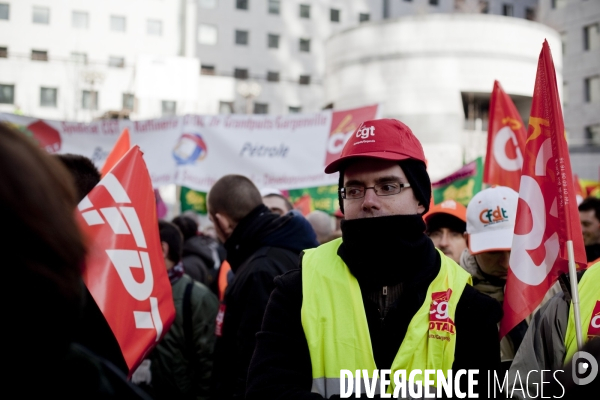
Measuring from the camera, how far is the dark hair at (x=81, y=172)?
317 centimetres

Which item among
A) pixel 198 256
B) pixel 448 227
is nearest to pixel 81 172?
pixel 448 227

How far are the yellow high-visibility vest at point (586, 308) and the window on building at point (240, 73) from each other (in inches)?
2014

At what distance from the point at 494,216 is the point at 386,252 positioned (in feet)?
4.59

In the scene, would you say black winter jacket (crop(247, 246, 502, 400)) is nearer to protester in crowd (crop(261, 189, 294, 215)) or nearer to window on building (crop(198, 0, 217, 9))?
protester in crowd (crop(261, 189, 294, 215))

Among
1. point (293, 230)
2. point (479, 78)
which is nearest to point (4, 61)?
point (479, 78)

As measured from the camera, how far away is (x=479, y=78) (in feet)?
99.6

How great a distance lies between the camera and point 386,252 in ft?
7.75

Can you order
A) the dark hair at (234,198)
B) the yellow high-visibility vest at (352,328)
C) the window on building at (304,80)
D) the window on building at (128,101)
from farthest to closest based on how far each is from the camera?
the window on building at (304,80)
the window on building at (128,101)
the dark hair at (234,198)
the yellow high-visibility vest at (352,328)

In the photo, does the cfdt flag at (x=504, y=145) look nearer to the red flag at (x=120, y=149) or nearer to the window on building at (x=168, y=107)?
the red flag at (x=120, y=149)

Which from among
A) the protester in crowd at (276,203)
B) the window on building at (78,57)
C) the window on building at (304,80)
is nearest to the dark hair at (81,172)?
the protester in crowd at (276,203)

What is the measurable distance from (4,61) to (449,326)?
1957 inches

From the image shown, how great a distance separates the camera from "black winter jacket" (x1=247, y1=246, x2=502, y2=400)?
225cm

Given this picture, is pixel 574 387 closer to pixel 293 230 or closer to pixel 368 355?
pixel 368 355

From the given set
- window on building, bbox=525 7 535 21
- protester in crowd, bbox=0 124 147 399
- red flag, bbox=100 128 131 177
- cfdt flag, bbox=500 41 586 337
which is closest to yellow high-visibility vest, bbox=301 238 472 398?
cfdt flag, bbox=500 41 586 337
